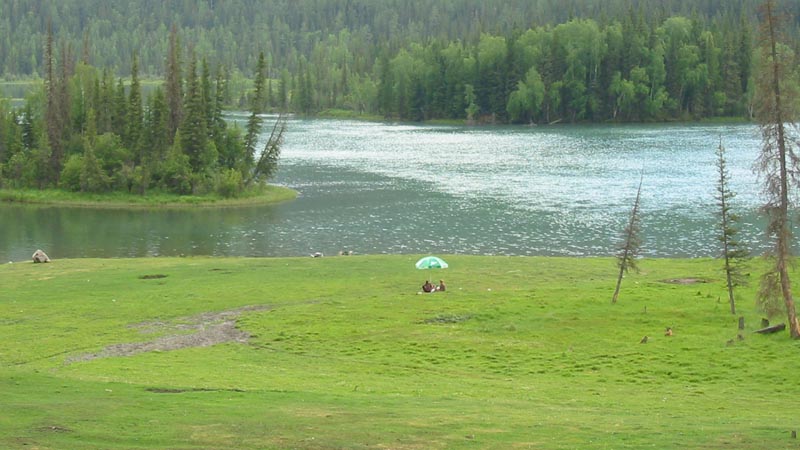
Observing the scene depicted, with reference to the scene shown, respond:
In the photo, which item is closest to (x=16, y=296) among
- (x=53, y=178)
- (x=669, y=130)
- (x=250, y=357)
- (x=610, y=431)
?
(x=250, y=357)

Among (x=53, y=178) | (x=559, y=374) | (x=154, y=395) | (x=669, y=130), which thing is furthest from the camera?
(x=669, y=130)

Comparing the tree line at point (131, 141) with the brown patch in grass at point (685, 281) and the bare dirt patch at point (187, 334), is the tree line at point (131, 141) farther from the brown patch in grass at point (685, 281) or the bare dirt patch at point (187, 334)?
the bare dirt patch at point (187, 334)

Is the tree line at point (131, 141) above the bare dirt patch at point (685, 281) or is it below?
above

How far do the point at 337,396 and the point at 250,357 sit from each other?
871 cm

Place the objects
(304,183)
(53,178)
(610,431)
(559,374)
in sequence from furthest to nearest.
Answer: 1. (304,183)
2. (53,178)
3. (559,374)
4. (610,431)

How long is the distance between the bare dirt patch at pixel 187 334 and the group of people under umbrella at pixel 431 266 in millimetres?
6757

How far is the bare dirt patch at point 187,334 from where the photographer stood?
3491 centimetres

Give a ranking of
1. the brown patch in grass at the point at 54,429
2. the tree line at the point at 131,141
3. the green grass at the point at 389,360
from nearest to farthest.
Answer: the brown patch in grass at the point at 54,429
the green grass at the point at 389,360
the tree line at the point at 131,141

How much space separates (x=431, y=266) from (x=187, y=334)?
1166cm

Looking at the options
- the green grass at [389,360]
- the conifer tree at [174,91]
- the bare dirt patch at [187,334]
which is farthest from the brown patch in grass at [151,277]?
the conifer tree at [174,91]

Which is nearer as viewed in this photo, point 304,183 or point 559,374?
point 559,374

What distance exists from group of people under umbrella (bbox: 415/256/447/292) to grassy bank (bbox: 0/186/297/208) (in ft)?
174

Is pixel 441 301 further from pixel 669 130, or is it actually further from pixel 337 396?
pixel 669 130

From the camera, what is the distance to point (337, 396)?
26344 millimetres
